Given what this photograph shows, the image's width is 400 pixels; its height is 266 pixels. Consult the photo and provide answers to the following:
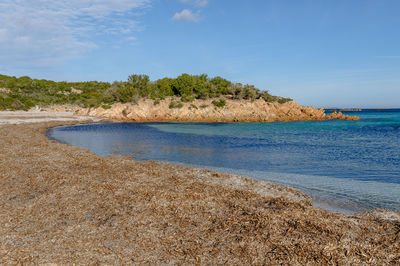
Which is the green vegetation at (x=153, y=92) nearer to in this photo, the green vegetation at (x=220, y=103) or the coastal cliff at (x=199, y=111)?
the green vegetation at (x=220, y=103)

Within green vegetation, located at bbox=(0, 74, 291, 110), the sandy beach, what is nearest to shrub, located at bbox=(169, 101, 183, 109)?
green vegetation, located at bbox=(0, 74, 291, 110)

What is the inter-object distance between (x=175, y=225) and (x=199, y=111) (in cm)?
6077

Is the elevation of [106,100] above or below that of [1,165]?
above

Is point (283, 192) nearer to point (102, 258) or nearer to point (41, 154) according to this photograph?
point (102, 258)

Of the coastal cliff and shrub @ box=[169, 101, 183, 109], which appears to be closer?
the coastal cliff

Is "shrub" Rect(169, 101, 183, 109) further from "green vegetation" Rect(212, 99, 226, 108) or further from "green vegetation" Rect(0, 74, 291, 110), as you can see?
"green vegetation" Rect(212, 99, 226, 108)

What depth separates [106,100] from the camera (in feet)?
234

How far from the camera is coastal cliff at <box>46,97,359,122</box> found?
6594 cm

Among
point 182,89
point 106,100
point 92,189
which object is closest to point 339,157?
point 92,189

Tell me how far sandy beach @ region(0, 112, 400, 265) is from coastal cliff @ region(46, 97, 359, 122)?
180 ft

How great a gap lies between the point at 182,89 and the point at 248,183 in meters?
62.0

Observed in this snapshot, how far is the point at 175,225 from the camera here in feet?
23.2

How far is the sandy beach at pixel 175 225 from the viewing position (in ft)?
18.3

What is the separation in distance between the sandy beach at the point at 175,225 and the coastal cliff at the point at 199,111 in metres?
54.9
